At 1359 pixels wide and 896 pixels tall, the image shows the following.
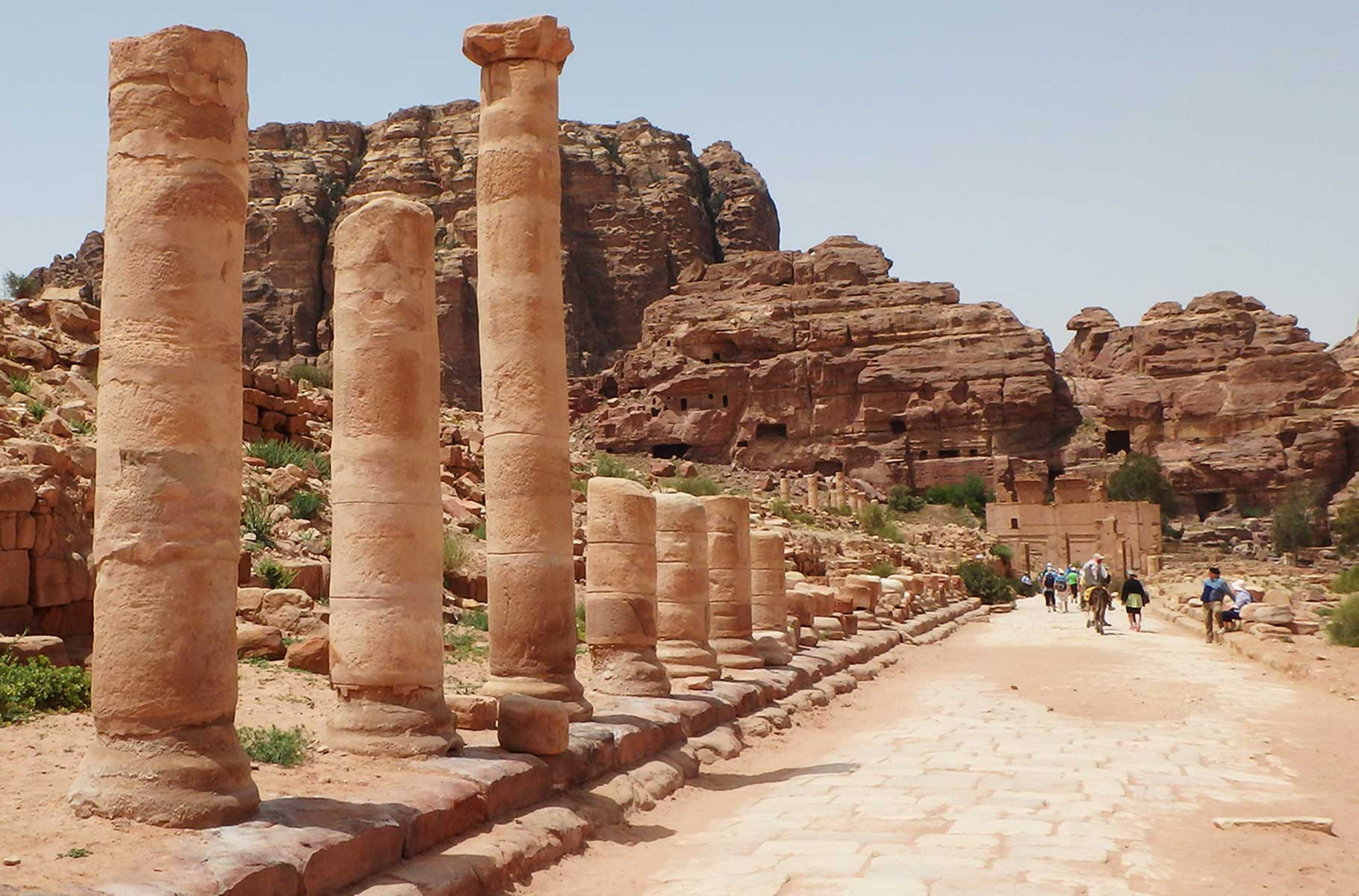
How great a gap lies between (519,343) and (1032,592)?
4116 cm

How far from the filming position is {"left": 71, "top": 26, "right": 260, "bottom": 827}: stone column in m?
6.04

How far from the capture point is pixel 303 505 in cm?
1700

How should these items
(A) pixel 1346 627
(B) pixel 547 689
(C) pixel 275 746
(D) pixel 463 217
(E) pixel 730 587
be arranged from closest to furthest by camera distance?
(C) pixel 275 746 < (B) pixel 547 689 < (E) pixel 730 587 < (A) pixel 1346 627 < (D) pixel 463 217

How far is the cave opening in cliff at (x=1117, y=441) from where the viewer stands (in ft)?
233

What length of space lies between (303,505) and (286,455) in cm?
248

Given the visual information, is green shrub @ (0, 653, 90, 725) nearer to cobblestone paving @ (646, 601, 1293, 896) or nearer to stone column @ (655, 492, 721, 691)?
cobblestone paving @ (646, 601, 1293, 896)

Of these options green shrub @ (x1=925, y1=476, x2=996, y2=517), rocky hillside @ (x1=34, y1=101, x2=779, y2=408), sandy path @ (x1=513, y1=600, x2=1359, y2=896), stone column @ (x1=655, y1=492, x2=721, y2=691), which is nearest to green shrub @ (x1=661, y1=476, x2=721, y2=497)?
green shrub @ (x1=925, y1=476, x2=996, y2=517)

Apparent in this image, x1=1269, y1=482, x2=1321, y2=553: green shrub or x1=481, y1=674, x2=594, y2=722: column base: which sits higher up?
x1=1269, y1=482, x2=1321, y2=553: green shrub

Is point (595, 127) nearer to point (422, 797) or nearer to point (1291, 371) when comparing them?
point (1291, 371)

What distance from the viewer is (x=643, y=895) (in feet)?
22.5

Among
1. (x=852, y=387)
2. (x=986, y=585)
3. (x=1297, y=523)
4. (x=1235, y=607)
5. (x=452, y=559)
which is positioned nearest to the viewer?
(x=452, y=559)

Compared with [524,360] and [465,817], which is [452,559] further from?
[465,817]

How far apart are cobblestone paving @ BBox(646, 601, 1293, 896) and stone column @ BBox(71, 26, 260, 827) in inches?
102

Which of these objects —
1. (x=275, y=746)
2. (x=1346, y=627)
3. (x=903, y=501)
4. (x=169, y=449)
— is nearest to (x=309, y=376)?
(x=1346, y=627)
